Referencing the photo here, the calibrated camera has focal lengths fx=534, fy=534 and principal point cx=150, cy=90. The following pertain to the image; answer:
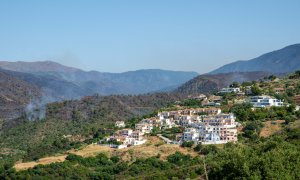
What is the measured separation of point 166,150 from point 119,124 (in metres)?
21.6

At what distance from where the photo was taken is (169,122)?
6556cm

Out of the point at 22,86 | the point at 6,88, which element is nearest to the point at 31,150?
the point at 6,88

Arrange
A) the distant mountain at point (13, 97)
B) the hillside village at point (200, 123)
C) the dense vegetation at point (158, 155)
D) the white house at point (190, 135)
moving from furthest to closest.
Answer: the distant mountain at point (13, 97), the white house at point (190, 135), the hillside village at point (200, 123), the dense vegetation at point (158, 155)

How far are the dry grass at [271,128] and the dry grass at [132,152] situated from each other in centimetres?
731

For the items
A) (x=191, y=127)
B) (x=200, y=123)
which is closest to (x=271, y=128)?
(x=200, y=123)

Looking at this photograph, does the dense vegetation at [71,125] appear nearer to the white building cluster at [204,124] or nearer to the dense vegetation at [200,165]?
the white building cluster at [204,124]

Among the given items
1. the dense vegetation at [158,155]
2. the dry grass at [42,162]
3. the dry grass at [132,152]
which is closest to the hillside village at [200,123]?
the dense vegetation at [158,155]

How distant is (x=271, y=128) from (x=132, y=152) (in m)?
14.2

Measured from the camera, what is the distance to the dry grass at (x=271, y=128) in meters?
52.4

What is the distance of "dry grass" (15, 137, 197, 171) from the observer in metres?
52.4

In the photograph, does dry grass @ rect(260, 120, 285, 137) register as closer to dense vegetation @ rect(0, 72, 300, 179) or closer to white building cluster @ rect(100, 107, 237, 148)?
dense vegetation @ rect(0, 72, 300, 179)

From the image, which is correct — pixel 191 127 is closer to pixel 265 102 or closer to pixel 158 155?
pixel 265 102

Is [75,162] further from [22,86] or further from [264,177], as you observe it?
[22,86]

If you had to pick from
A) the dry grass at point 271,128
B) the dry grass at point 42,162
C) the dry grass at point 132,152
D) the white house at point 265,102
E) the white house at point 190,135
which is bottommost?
the dry grass at point 42,162
